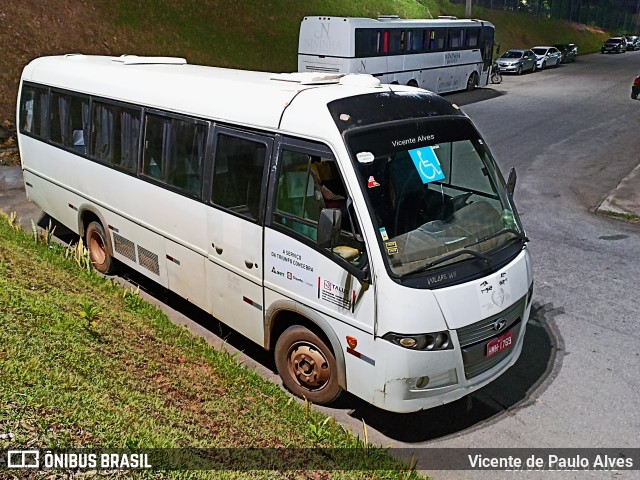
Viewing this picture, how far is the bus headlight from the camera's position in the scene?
5.42 m

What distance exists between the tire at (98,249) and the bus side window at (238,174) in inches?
126

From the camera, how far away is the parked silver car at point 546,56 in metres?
41.7

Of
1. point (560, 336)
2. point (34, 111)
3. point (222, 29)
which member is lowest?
point (560, 336)

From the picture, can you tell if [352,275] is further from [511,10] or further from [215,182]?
[511,10]

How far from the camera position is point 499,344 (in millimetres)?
6004

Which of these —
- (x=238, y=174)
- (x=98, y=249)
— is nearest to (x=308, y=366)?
(x=238, y=174)

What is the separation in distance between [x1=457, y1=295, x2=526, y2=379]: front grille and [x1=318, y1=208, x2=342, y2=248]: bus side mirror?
1449 mm

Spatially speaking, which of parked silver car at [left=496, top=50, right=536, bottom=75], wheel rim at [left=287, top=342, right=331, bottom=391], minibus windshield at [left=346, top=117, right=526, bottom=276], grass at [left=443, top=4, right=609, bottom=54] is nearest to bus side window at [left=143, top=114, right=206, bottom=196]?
wheel rim at [left=287, top=342, right=331, bottom=391]

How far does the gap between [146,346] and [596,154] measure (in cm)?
1568

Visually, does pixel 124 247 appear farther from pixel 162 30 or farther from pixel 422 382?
pixel 162 30

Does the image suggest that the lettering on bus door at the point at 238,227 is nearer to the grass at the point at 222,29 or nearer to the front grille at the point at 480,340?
the front grille at the point at 480,340

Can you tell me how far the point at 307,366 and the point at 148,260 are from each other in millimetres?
3149

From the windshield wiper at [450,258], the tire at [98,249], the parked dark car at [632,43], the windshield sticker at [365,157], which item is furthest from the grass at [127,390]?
the parked dark car at [632,43]

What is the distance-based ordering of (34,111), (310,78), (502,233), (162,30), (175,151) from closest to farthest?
(502,233)
(310,78)
(175,151)
(34,111)
(162,30)
